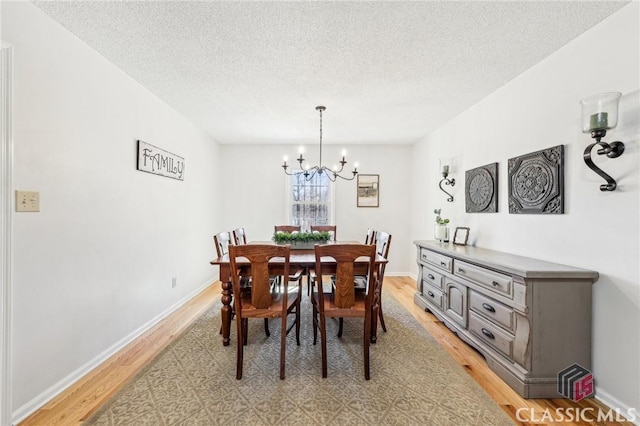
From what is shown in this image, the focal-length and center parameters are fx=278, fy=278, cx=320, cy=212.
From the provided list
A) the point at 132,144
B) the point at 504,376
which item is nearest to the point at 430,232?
the point at 504,376

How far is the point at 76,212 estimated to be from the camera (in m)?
1.98

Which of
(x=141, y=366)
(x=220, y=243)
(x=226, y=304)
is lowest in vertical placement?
(x=141, y=366)

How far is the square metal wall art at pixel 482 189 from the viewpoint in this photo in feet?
9.12

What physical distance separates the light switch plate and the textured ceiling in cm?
114

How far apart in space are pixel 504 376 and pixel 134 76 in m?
3.87

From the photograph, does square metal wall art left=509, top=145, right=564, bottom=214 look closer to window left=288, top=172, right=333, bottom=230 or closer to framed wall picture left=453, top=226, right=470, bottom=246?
framed wall picture left=453, top=226, right=470, bottom=246

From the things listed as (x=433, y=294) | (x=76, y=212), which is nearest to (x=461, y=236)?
(x=433, y=294)

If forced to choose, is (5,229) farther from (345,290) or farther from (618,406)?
(618,406)

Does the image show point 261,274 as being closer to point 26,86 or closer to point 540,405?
point 26,86

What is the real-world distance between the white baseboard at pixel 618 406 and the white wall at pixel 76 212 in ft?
11.3

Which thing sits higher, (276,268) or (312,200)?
(312,200)

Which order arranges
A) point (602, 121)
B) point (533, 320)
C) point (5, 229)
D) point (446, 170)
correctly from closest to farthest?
point (5, 229), point (602, 121), point (533, 320), point (446, 170)

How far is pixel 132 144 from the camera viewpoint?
2.61 m

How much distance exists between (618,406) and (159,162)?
413 cm
